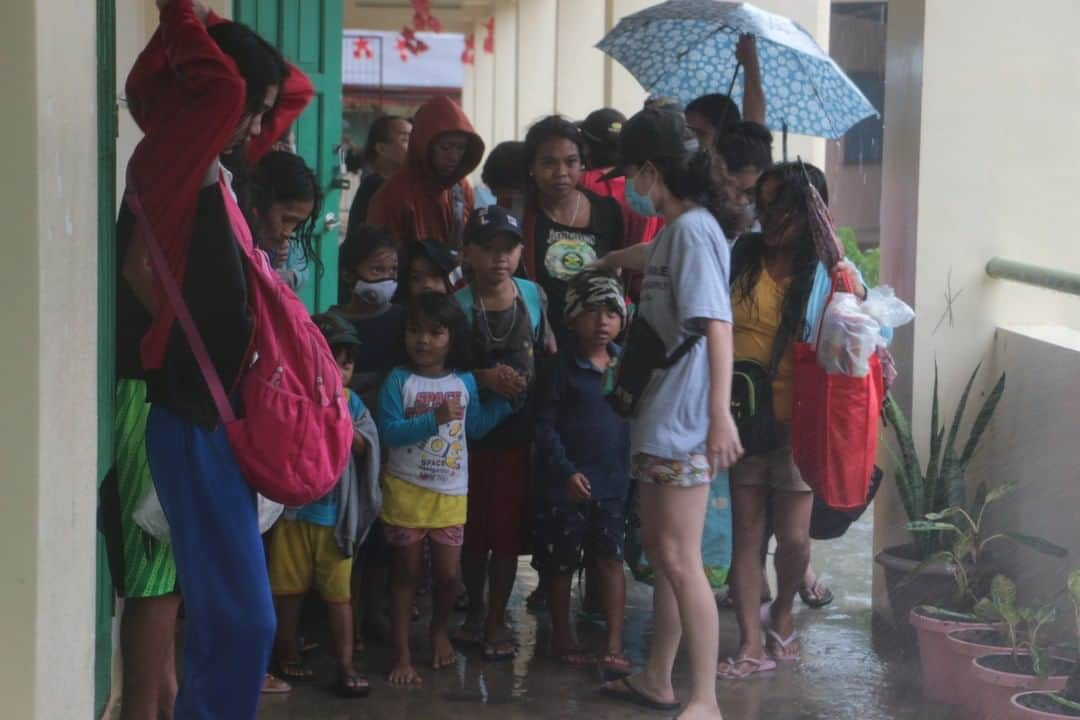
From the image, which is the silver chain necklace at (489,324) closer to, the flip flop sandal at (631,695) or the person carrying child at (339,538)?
the person carrying child at (339,538)

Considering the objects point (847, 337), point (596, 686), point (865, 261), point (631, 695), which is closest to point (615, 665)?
point (596, 686)

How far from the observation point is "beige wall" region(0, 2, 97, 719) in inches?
93.3

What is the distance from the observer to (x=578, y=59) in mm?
11609

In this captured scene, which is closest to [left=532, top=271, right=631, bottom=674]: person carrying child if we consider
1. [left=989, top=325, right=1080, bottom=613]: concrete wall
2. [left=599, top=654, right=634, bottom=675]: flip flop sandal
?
[left=599, top=654, right=634, bottom=675]: flip flop sandal

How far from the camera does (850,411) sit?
186 inches

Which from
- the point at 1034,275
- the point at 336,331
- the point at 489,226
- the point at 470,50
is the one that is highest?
the point at 470,50

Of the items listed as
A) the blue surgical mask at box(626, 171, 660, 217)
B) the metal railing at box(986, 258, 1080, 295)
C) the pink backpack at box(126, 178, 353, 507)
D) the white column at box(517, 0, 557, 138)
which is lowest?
the pink backpack at box(126, 178, 353, 507)

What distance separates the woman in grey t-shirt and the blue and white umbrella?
39.1 inches

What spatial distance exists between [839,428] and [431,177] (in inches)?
84.2

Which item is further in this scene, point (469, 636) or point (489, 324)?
point (469, 636)

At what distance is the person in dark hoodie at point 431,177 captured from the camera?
6.00 meters

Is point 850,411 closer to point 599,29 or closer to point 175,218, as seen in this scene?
point 175,218

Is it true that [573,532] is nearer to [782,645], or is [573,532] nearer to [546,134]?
[782,645]

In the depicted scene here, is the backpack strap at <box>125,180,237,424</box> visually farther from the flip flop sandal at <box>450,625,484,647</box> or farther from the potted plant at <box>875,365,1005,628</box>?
the potted plant at <box>875,365,1005,628</box>
